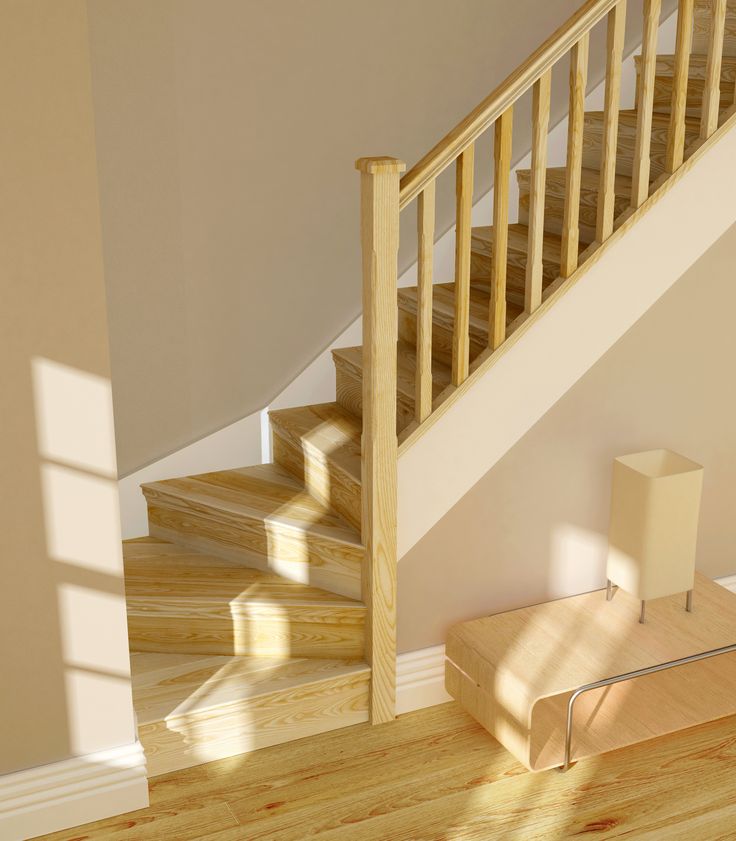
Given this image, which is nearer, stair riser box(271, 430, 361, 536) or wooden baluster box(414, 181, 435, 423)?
wooden baluster box(414, 181, 435, 423)

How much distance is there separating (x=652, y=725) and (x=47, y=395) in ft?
6.23

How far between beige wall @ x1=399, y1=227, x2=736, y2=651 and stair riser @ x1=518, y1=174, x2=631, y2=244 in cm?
40

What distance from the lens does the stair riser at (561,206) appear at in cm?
348

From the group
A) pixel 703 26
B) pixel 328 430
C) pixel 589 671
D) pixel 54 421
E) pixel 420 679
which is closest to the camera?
pixel 54 421

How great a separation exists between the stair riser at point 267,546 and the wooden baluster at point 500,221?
2.53 feet

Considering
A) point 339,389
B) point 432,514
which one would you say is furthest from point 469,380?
point 339,389

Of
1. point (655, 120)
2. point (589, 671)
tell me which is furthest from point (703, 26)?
point (589, 671)

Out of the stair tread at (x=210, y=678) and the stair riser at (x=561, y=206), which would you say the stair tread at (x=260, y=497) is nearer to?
the stair tread at (x=210, y=678)

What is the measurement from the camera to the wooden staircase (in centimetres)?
278

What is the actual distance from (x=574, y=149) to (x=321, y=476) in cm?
128

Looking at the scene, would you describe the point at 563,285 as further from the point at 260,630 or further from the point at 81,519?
the point at 81,519

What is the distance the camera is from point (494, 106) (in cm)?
273

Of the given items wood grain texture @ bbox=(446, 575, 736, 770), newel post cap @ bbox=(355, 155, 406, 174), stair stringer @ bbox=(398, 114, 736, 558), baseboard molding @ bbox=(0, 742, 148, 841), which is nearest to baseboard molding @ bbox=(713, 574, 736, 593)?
wood grain texture @ bbox=(446, 575, 736, 770)

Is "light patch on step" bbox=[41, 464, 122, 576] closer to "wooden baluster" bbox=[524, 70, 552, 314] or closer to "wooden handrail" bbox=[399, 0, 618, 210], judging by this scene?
"wooden handrail" bbox=[399, 0, 618, 210]
